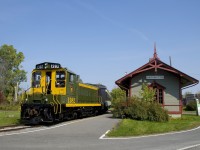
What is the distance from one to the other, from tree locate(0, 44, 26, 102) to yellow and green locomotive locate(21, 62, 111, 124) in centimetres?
4427

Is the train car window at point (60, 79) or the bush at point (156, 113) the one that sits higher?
the train car window at point (60, 79)

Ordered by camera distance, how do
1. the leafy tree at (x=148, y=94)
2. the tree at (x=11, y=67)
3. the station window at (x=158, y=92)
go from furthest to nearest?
the tree at (x=11, y=67), the station window at (x=158, y=92), the leafy tree at (x=148, y=94)

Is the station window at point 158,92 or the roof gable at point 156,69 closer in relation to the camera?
the roof gable at point 156,69

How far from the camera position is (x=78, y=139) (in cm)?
1374

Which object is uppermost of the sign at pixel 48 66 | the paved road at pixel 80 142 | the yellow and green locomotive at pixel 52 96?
the sign at pixel 48 66

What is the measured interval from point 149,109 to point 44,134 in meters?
11.0

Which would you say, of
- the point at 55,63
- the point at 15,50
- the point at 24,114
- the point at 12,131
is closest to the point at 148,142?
the point at 12,131

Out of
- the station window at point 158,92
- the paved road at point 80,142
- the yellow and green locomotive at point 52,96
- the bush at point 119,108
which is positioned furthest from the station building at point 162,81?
the paved road at point 80,142

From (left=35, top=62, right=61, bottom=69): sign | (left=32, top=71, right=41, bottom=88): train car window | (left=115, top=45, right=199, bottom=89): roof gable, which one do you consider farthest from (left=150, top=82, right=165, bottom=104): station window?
(left=32, top=71, right=41, bottom=88): train car window

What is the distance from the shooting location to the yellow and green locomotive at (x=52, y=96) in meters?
19.3

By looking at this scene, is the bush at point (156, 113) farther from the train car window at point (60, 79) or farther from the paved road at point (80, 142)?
the paved road at point (80, 142)

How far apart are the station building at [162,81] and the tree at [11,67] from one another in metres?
41.9

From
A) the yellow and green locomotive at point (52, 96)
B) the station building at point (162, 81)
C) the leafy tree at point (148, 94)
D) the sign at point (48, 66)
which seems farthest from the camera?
the station building at point (162, 81)

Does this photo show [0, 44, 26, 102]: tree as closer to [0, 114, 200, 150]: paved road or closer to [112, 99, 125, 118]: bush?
[112, 99, 125, 118]: bush
